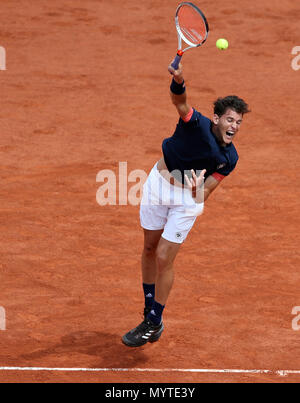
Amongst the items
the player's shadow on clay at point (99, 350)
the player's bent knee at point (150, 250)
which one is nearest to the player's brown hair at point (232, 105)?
the player's bent knee at point (150, 250)

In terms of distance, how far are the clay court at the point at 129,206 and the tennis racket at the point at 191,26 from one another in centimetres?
280

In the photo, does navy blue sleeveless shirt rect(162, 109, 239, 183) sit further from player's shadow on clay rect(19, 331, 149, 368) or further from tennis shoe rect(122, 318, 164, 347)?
player's shadow on clay rect(19, 331, 149, 368)

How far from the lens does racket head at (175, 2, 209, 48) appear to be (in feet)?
22.1

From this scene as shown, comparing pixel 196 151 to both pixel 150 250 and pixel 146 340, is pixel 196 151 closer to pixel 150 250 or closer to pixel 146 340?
pixel 150 250

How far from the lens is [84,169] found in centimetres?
1130

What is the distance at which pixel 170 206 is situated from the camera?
711cm

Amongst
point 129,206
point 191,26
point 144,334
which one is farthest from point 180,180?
point 129,206

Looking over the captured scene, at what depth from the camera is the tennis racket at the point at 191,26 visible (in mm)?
6725

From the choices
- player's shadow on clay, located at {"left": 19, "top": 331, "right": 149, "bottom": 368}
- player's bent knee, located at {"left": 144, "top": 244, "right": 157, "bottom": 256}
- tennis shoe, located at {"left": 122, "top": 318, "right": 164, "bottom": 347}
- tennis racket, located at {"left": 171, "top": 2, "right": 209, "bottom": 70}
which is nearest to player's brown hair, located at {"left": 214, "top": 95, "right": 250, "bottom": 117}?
tennis racket, located at {"left": 171, "top": 2, "right": 209, "bottom": 70}

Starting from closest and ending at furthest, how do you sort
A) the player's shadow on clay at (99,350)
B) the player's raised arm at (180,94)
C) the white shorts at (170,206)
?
the player's raised arm at (180,94) < the white shorts at (170,206) < the player's shadow on clay at (99,350)

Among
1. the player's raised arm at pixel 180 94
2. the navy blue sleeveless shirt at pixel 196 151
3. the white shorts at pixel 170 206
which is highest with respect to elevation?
the player's raised arm at pixel 180 94

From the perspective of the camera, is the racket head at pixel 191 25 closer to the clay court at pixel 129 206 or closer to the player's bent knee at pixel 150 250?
the player's bent knee at pixel 150 250
